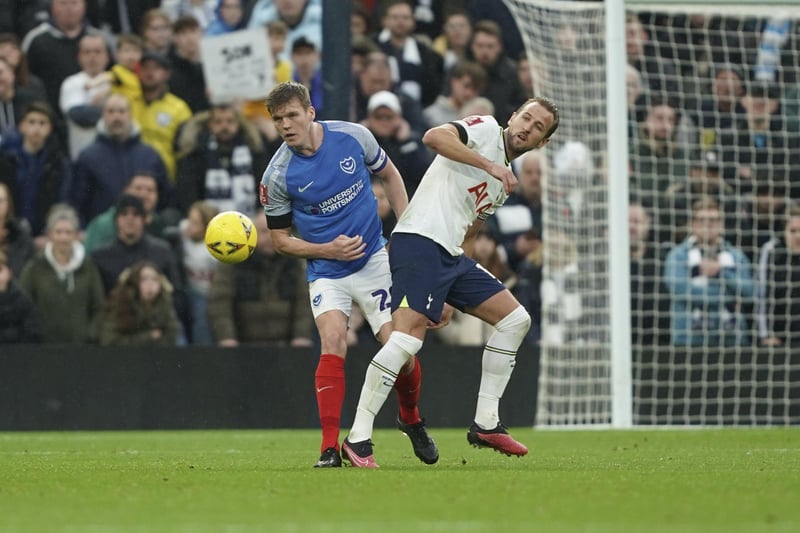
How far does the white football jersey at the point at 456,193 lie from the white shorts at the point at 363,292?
0.98 ft

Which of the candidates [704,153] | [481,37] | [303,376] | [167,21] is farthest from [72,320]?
[704,153]

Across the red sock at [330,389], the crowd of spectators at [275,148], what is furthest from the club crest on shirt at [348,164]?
the crowd of spectators at [275,148]

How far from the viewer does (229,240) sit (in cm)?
877

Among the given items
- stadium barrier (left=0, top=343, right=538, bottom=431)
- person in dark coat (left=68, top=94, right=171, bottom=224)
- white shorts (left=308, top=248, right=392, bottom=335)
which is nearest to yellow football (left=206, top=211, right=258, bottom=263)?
white shorts (left=308, top=248, right=392, bottom=335)

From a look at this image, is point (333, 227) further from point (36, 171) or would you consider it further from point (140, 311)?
point (36, 171)

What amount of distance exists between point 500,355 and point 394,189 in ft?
3.80

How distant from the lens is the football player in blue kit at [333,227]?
8.34 metres

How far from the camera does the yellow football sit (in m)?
8.77

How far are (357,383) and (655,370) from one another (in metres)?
3.07

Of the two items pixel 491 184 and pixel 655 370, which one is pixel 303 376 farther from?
pixel 491 184

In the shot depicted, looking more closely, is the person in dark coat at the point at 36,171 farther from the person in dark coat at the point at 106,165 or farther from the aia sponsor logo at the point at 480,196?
the aia sponsor logo at the point at 480,196

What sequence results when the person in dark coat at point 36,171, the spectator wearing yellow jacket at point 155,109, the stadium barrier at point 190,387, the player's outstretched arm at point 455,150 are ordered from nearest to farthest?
the player's outstretched arm at point 455,150 < the stadium barrier at point 190,387 < the person in dark coat at point 36,171 < the spectator wearing yellow jacket at point 155,109

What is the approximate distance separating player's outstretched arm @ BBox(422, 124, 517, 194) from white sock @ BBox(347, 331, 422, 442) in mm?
1015

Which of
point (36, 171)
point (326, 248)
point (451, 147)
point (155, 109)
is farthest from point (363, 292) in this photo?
point (155, 109)
